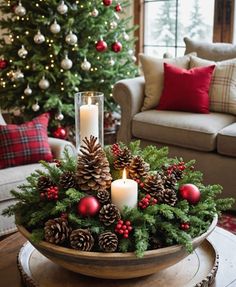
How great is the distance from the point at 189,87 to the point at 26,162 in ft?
4.45

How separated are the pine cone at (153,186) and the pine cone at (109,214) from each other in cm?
14

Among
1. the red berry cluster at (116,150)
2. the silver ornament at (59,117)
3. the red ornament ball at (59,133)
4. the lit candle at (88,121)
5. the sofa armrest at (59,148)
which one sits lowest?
the red ornament ball at (59,133)

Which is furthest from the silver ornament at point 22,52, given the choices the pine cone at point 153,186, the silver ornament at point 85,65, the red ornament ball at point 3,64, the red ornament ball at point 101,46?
the pine cone at point 153,186

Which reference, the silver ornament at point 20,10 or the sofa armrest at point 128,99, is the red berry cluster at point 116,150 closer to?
the sofa armrest at point 128,99

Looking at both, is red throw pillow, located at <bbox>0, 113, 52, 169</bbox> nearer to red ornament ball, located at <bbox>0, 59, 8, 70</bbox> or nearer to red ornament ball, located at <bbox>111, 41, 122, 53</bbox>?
red ornament ball, located at <bbox>0, 59, 8, 70</bbox>

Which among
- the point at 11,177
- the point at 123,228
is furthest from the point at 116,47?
the point at 123,228

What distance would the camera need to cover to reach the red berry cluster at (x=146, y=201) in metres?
1.24

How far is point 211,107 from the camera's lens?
322 centimetres

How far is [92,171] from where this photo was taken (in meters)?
1.28

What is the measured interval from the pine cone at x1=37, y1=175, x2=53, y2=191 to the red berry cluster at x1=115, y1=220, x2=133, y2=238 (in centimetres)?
27

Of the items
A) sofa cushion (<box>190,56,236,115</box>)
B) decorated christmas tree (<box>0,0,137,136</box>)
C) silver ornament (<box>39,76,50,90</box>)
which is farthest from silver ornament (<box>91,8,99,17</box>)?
sofa cushion (<box>190,56,236,115</box>)

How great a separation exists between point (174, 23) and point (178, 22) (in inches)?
2.1

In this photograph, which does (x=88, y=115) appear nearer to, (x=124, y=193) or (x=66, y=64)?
(x=124, y=193)

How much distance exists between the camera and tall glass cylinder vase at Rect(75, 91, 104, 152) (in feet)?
5.30
